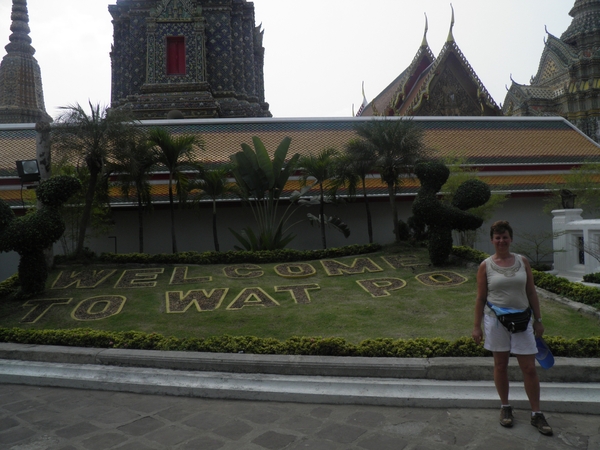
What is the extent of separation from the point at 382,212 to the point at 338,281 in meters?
6.87

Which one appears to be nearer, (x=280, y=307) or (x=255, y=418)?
(x=255, y=418)

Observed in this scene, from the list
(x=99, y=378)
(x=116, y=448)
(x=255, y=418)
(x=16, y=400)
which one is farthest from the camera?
(x=99, y=378)

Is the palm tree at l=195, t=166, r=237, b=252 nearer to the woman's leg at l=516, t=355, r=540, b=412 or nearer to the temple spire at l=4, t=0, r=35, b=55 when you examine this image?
the woman's leg at l=516, t=355, r=540, b=412

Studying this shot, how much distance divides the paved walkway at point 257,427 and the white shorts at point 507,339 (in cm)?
67

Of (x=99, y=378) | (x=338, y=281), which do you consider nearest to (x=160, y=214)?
(x=338, y=281)

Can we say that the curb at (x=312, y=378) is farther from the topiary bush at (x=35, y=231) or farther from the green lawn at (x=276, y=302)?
the topiary bush at (x=35, y=231)

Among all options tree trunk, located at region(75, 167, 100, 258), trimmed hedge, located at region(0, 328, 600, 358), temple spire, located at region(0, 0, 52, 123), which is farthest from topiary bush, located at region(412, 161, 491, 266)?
temple spire, located at region(0, 0, 52, 123)

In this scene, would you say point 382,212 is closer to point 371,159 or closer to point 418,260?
point 371,159

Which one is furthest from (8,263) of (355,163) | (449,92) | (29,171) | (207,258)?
(449,92)

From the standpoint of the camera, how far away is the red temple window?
2244cm

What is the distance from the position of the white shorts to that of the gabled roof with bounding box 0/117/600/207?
37.5 ft

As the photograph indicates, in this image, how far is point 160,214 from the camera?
1531 centimetres

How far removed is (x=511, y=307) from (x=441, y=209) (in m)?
5.88

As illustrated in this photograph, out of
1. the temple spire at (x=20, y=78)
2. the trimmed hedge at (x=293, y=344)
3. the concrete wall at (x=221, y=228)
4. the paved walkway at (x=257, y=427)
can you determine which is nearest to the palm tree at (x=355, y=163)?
the concrete wall at (x=221, y=228)
